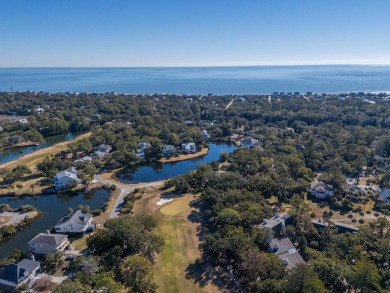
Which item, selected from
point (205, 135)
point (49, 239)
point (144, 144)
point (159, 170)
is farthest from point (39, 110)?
point (49, 239)

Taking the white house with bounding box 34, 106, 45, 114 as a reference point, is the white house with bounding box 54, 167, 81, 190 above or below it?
below

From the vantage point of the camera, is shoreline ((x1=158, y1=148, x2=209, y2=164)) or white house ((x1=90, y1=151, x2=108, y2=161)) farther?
shoreline ((x1=158, y1=148, x2=209, y2=164))

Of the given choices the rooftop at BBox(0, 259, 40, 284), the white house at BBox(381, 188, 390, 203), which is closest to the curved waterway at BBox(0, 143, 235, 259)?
the rooftop at BBox(0, 259, 40, 284)

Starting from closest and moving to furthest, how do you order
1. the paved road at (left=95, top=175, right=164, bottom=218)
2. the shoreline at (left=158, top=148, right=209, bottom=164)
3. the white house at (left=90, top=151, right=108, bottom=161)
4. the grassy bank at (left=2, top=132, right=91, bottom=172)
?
1. the paved road at (left=95, top=175, right=164, bottom=218)
2. the grassy bank at (left=2, top=132, right=91, bottom=172)
3. the white house at (left=90, top=151, right=108, bottom=161)
4. the shoreline at (left=158, top=148, right=209, bottom=164)

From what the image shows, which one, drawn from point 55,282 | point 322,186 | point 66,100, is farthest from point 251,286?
point 66,100

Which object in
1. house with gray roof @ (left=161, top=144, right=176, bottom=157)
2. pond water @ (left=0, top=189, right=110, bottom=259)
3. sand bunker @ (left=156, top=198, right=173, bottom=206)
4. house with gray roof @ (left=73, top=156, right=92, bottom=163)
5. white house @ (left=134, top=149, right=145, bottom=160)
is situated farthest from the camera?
house with gray roof @ (left=161, top=144, right=176, bottom=157)

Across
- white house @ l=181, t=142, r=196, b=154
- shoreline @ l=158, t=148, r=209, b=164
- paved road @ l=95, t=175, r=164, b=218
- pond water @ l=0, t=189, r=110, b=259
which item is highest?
white house @ l=181, t=142, r=196, b=154

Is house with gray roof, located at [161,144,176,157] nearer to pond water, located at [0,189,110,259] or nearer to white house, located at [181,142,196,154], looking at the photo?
white house, located at [181,142,196,154]
